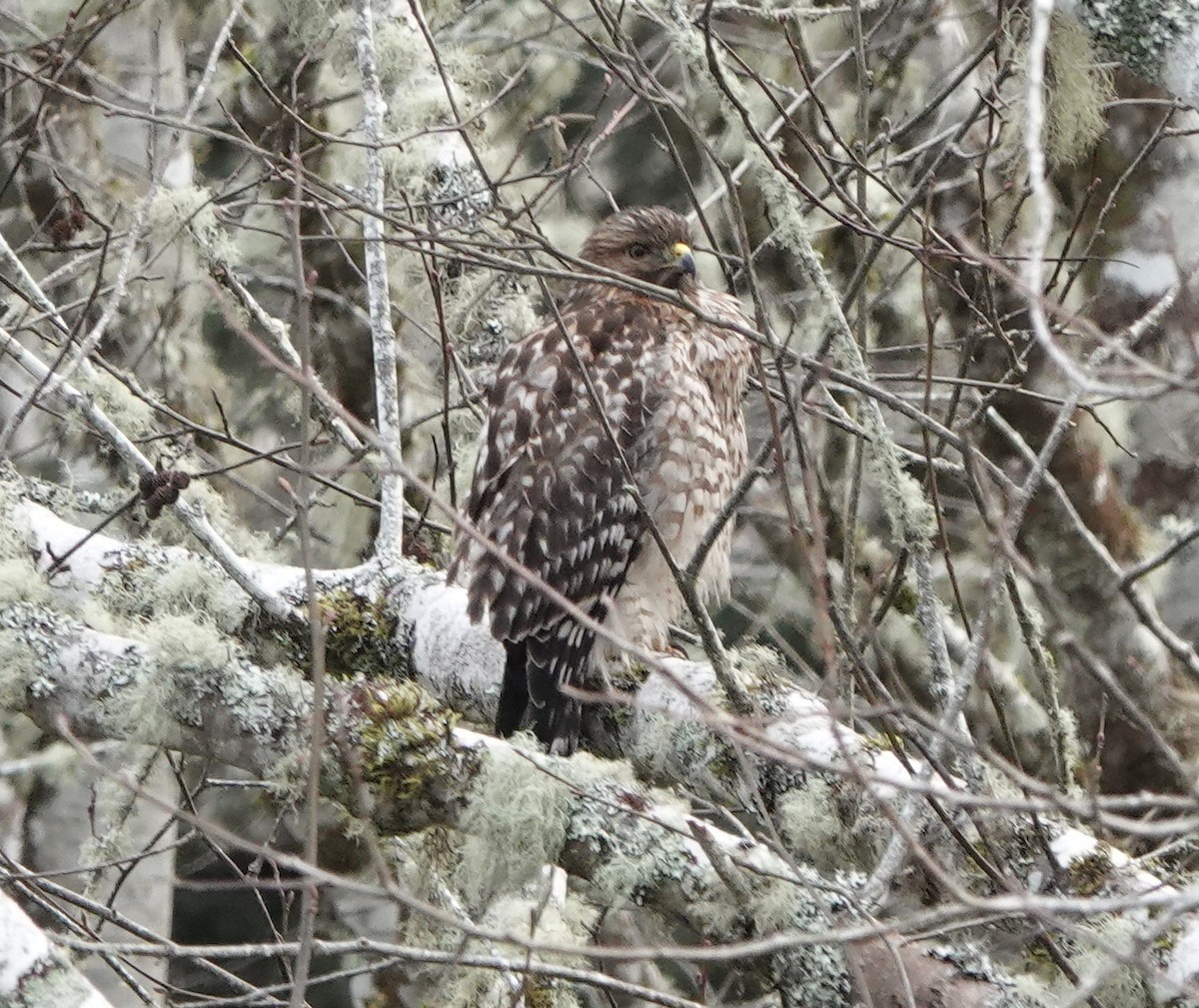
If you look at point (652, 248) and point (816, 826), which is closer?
point (816, 826)

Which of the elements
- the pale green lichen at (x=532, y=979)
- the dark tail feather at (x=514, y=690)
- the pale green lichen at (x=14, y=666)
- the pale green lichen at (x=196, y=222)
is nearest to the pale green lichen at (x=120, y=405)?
the pale green lichen at (x=196, y=222)

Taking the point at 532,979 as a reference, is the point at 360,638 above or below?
above

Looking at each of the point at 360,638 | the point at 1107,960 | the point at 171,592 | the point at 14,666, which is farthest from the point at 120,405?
the point at 1107,960

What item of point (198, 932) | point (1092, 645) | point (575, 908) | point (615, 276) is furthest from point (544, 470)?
point (198, 932)

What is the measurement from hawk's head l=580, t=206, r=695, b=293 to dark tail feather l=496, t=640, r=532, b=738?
1.24 meters

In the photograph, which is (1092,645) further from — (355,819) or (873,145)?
(355,819)

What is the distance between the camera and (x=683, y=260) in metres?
4.53

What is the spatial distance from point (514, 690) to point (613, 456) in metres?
0.57

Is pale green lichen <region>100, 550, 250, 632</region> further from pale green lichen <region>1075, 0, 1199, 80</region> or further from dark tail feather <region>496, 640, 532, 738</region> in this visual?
pale green lichen <region>1075, 0, 1199, 80</region>

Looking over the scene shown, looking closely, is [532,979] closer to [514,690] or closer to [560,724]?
[560,724]

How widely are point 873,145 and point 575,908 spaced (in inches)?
70.4

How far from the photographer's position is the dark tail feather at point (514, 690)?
369cm

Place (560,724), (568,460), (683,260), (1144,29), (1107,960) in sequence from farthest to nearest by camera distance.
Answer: (683,260)
(568,460)
(560,724)
(1107,960)
(1144,29)

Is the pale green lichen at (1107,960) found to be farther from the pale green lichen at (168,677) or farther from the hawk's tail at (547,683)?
the pale green lichen at (168,677)
